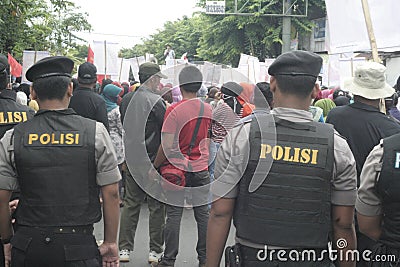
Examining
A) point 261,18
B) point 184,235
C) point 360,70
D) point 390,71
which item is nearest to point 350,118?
point 360,70

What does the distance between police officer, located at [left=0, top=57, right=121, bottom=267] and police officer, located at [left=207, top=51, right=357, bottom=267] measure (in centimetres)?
72

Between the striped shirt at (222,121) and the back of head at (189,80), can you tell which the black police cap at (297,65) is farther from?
the striped shirt at (222,121)

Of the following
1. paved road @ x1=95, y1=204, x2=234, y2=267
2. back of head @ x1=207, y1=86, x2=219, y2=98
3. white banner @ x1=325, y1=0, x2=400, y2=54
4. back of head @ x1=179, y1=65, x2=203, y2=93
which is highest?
white banner @ x1=325, y1=0, x2=400, y2=54

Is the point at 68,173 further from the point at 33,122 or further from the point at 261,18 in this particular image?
the point at 261,18

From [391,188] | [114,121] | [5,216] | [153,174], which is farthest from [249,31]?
[391,188]

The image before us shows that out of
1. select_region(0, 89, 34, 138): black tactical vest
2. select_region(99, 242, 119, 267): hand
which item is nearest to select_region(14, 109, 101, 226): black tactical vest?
select_region(99, 242, 119, 267): hand

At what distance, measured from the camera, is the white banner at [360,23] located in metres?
5.13

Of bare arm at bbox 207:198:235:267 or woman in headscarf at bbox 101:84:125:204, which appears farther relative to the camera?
woman in headscarf at bbox 101:84:125:204

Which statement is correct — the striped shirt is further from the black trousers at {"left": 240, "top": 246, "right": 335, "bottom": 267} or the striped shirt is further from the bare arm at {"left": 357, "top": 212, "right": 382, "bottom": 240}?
the black trousers at {"left": 240, "top": 246, "right": 335, "bottom": 267}

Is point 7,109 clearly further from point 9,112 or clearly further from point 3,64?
point 3,64

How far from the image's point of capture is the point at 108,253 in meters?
3.02

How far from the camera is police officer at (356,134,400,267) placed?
2.59 m

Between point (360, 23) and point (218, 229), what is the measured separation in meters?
3.25

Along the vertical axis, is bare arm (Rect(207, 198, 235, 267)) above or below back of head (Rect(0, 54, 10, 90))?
below
